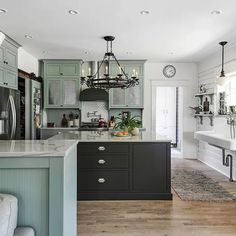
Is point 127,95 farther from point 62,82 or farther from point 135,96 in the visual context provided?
point 62,82

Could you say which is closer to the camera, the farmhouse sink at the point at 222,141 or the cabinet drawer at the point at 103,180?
the cabinet drawer at the point at 103,180

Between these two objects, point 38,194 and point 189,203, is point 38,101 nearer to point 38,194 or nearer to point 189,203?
point 189,203

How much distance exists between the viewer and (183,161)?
707cm

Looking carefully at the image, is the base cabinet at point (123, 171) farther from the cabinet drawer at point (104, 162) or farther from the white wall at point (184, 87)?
the white wall at point (184, 87)

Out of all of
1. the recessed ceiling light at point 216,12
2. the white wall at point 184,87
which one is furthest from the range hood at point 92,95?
Answer: the recessed ceiling light at point 216,12

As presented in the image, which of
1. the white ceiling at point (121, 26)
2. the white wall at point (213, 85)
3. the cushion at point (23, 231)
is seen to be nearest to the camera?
the cushion at point (23, 231)

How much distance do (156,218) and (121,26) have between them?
2801 millimetres

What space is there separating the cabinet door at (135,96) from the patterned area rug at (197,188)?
6.86 ft

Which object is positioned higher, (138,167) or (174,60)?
(174,60)

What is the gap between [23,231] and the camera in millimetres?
1646

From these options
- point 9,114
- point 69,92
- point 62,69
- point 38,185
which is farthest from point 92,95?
point 38,185

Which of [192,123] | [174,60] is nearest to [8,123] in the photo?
[174,60]

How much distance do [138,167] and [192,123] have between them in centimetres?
402

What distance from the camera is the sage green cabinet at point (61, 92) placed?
6.86 meters
